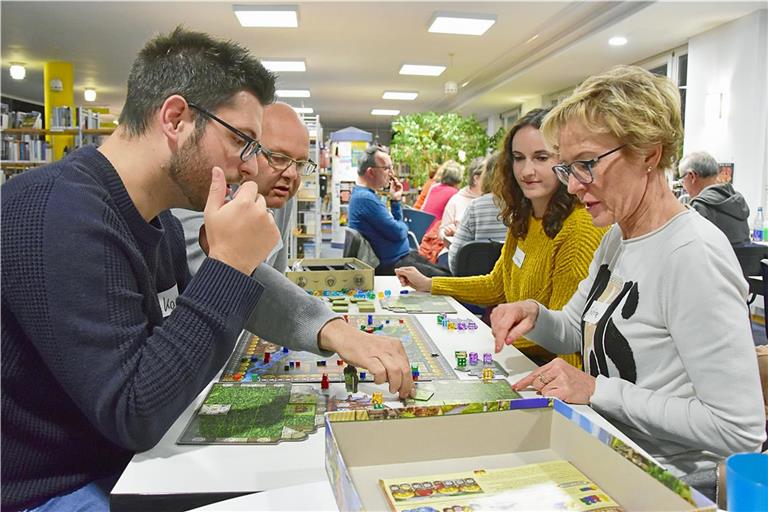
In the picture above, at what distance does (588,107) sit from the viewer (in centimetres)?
145

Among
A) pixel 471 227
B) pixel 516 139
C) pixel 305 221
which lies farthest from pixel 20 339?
pixel 305 221

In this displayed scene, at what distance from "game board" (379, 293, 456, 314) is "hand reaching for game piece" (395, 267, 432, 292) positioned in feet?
0.19

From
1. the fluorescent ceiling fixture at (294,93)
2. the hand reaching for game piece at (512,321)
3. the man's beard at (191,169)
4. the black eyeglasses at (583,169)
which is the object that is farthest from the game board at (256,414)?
the fluorescent ceiling fixture at (294,93)

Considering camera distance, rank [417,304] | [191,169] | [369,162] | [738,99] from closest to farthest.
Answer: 1. [191,169]
2. [417,304]
3. [369,162]
4. [738,99]

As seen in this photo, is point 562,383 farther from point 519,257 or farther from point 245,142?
point 519,257

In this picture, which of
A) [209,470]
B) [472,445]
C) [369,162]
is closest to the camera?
[472,445]

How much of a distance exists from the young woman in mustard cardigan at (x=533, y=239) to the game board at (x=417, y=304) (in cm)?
10

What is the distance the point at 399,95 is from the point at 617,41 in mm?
6466

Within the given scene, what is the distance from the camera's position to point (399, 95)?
44.1ft

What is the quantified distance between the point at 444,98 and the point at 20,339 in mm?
13461

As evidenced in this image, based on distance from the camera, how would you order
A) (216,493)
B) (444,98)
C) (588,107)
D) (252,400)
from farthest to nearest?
1. (444,98)
2. (588,107)
3. (252,400)
4. (216,493)

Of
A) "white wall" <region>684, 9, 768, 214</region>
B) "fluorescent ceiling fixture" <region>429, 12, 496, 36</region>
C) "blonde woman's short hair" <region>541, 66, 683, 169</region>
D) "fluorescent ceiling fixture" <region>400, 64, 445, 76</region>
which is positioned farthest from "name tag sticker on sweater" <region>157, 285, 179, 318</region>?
"fluorescent ceiling fixture" <region>400, 64, 445, 76</region>

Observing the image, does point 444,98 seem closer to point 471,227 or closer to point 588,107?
point 471,227

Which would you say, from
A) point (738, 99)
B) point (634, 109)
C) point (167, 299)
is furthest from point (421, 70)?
point (167, 299)
